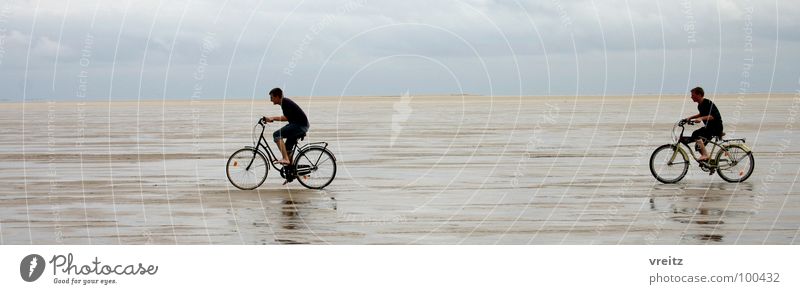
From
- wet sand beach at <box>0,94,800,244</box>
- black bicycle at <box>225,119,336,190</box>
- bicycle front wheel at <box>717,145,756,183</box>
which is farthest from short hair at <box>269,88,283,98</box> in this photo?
bicycle front wheel at <box>717,145,756,183</box>

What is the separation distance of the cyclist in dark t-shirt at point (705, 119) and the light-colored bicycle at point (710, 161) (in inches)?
4.7

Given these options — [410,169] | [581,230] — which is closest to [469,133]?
[410,169]

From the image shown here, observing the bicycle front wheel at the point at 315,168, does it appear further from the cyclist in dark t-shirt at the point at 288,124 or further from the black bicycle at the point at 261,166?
the cyclist in dark t-shirt at the point at 288,124

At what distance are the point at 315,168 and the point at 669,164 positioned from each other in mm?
7092

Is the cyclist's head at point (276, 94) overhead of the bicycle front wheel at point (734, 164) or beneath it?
beneath

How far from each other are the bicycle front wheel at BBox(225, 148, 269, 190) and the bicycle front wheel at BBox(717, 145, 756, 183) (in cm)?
918

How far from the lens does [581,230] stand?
16.1 meters

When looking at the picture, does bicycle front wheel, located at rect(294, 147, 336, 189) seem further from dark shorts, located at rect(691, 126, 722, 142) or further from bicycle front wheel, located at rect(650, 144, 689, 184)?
dark shorts, located at rect(691, 126, 722, 142)

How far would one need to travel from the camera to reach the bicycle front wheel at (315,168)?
22156 mm

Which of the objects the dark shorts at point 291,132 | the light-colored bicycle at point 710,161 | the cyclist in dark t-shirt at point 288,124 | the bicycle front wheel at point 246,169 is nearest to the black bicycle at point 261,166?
the bicycle front wheel at point 246,169

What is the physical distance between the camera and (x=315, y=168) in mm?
22219

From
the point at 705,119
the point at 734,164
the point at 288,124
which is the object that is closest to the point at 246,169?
the point at 288,124
